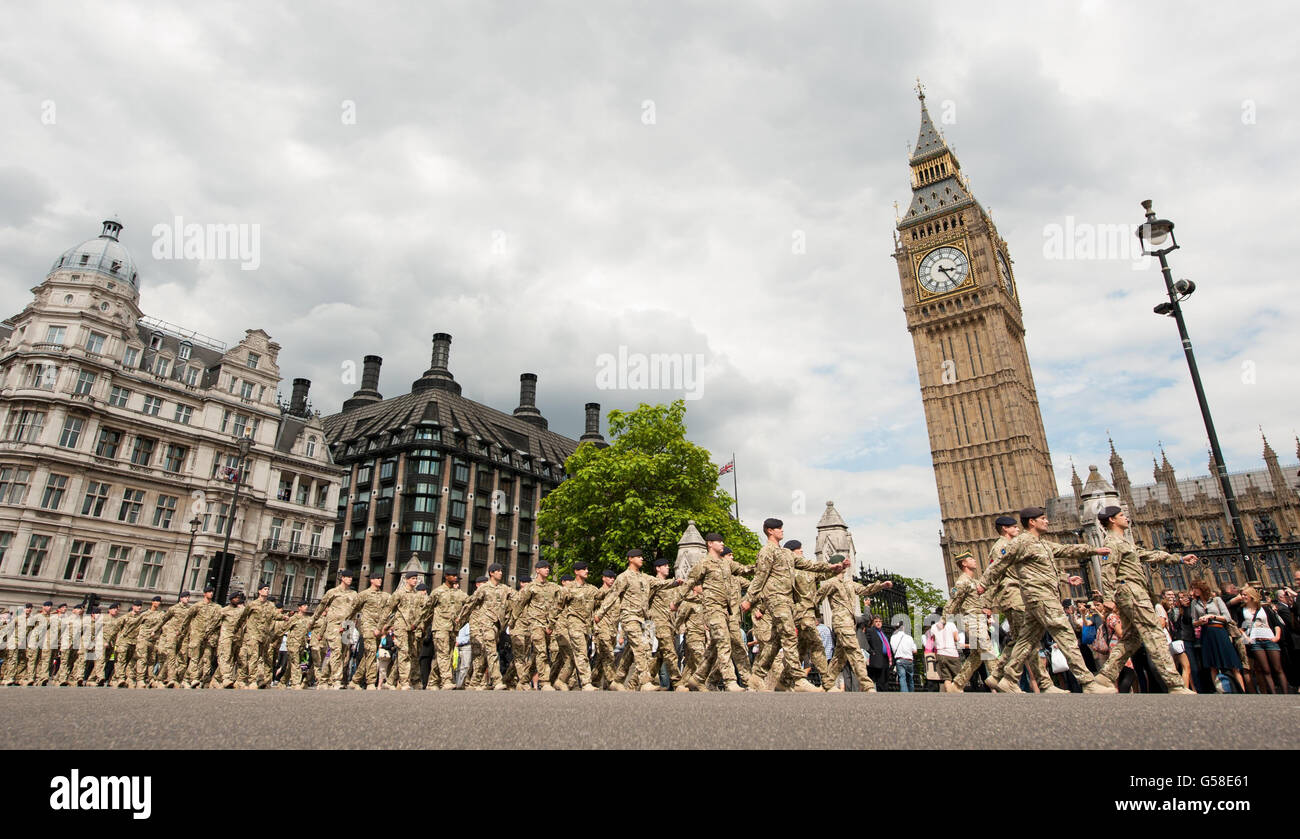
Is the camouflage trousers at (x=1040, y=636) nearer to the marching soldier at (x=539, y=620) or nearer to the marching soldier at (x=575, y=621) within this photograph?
the marching soldier at (x=575, y=621)

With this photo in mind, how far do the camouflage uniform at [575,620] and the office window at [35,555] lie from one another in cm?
3269

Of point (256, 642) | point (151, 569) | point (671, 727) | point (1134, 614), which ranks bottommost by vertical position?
point (671, 727)

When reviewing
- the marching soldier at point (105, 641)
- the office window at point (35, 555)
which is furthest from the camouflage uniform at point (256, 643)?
the office window at point (35, 555)

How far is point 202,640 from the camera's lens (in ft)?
48.2

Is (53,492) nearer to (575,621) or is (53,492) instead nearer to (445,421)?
(445,421)

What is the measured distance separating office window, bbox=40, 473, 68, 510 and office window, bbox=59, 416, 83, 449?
1595 millimetres

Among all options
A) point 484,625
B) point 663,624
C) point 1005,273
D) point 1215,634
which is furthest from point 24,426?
point 1005,273

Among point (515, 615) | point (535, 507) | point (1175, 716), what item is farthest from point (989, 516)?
point (1175, 716)

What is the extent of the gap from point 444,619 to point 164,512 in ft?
105

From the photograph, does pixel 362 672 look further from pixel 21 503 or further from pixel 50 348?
pixel 50 348

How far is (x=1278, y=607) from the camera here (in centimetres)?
1072

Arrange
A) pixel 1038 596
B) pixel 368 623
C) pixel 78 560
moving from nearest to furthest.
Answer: pixel 1038 596 → pixel 368 623 → pixel 78 560

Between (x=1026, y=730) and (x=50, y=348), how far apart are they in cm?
4418
